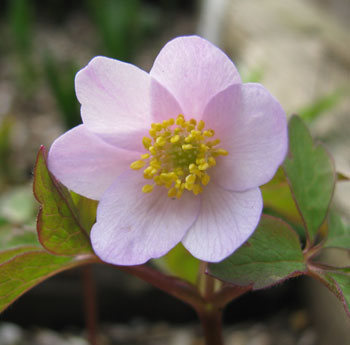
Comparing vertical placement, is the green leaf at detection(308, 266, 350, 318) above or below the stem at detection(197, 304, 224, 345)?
→ above

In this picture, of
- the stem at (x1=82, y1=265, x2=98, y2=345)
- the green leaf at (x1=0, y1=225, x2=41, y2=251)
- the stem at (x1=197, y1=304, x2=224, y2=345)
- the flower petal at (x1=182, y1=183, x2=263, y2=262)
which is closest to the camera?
the flower petal at (x1=182, y1=183, x2=263, y2=262)

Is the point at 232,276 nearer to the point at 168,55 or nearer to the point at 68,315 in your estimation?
the point at 168,55

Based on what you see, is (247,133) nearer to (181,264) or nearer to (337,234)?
Answer: (337,234)

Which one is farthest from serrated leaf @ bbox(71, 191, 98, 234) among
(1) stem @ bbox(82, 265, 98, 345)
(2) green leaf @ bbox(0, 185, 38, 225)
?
(2) green leaf @ bbox(0, 185, 38, 225)

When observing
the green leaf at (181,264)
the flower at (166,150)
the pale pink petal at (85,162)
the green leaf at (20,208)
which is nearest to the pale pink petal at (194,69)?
the flower at (166,150)

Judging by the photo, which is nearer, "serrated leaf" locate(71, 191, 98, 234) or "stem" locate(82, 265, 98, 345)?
"serrated leaf" locate(71, 191, 98, 234)

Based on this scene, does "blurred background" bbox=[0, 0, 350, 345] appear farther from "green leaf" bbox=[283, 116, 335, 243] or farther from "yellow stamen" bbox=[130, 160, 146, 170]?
"green leaf" bbox=[283, 116, 335, 243]

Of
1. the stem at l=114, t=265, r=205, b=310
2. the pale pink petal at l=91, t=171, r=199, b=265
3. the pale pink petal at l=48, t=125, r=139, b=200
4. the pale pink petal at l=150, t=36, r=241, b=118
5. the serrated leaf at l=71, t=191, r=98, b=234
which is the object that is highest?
the pale pink petal at l=150, t=36, r=241, b=118
